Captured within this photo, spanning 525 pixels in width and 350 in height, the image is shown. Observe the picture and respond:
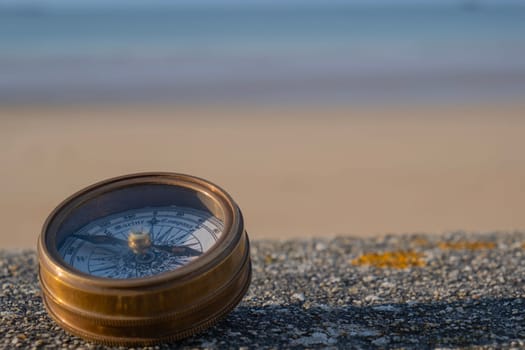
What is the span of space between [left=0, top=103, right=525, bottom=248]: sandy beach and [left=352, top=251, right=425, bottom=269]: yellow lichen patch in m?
2.68

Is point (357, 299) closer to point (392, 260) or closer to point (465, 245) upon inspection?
point (392, 260)

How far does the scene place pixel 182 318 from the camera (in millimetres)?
3402

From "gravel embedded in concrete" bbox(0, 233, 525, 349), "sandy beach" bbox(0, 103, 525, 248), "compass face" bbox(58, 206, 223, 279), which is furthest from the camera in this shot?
"sandy beach" bbox(0, 103, 525, 248)

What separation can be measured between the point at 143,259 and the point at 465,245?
3.71m

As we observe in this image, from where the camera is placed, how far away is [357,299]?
481 cm

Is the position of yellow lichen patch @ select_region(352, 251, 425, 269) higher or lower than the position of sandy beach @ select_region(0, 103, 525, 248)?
higher

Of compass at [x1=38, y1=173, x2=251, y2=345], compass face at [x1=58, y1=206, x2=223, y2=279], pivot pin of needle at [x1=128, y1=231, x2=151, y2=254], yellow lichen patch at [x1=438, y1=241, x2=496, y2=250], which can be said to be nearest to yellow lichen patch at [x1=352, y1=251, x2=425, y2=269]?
yellow lichen patch at [x1=438, y1=241, x2=496, y2=250]

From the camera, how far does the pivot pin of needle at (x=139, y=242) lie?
3.55 m

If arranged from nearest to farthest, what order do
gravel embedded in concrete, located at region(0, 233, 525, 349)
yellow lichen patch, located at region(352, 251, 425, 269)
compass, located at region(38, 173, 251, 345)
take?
compass, located at region(38, 173, 251, 345), gravel embedded in concrete, located at region(0, 233, 525, 349), yellow lichen patch, located at region(352, 251, 425, 269)

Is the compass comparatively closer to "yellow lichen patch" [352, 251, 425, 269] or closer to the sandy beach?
"yellow lichen patch" [352, 251, 425, 269]

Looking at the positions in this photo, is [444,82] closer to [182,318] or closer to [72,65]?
[72,65]

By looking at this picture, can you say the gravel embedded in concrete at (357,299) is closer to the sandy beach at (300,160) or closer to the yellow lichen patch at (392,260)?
the yellow lichen patch at (392,260)

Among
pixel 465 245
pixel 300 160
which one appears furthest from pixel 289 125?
pixel 465 245

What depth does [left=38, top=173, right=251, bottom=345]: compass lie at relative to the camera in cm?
334
